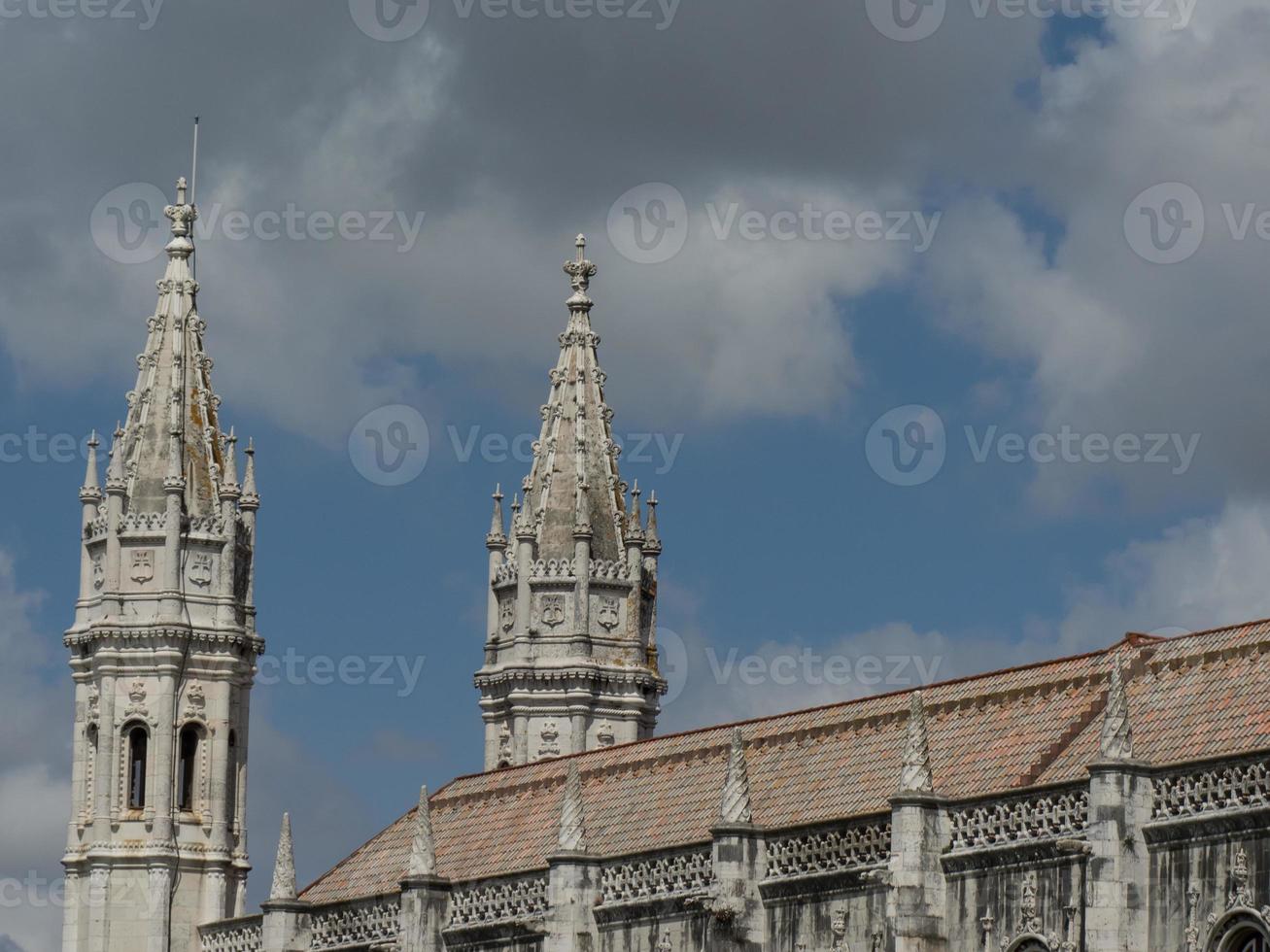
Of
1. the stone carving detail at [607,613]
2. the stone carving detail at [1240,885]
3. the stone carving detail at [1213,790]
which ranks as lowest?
the stone carving detail at [1240,885]

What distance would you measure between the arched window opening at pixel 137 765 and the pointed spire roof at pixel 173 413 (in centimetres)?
500

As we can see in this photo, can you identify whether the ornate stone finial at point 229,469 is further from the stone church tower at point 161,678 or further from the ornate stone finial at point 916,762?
the ornate stone finial at point 916,762

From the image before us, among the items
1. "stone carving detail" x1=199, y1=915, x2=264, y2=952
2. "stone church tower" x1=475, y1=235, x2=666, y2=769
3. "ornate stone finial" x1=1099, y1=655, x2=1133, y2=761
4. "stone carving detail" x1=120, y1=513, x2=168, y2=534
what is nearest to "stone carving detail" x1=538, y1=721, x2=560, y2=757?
"stone church tower" x1=475, y1=235, x2=666, y2=769

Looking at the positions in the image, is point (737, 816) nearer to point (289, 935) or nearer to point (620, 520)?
Answer: point (289, 935)

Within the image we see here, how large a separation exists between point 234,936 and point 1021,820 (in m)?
26.8

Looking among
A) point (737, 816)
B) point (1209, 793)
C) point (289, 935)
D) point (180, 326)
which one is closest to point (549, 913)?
point (737, 816)

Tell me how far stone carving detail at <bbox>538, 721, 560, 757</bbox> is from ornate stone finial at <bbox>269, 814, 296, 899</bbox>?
43.0 feet

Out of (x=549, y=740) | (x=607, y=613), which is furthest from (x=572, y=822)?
(x=607, y=613)

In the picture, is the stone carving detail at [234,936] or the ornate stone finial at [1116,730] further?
the stone carving detail at [234,936]

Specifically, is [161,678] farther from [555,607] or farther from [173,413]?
[555,607]

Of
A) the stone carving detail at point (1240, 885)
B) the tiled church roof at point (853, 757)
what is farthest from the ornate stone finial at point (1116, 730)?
the stone carving detail at point (1240, 885)

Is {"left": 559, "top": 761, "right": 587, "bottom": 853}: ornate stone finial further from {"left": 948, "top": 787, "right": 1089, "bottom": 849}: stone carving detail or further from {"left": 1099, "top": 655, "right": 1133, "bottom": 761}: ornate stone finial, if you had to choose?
{"left": 1099, "top": 655, "right": 1133, "bottom": 761}: ornate stone finial

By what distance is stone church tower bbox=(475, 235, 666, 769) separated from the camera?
84062 mm

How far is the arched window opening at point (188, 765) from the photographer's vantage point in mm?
78625
